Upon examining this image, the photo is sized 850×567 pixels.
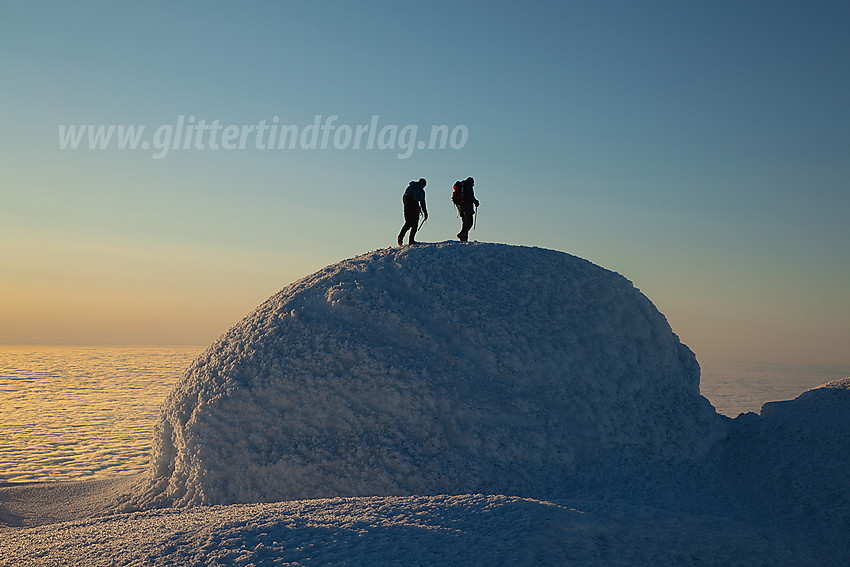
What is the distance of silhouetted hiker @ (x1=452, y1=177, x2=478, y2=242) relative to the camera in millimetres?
13359

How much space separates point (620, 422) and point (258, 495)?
614 cm

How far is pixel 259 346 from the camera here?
10.4 meters

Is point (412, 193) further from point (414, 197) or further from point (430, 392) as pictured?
point (430, 392)

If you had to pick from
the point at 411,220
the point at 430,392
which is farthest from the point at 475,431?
the point at 411,220

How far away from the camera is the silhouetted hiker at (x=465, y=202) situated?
13359 millimetres

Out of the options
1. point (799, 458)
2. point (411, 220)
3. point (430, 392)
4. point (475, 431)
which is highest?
point (411, 220)

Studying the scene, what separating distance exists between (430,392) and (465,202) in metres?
5.52

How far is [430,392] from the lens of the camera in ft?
30.6

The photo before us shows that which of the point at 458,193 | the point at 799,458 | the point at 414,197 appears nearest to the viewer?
the point at 799,458

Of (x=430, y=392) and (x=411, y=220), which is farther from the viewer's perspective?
(x=411, y=220)

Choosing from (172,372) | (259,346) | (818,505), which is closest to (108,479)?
(259,346)

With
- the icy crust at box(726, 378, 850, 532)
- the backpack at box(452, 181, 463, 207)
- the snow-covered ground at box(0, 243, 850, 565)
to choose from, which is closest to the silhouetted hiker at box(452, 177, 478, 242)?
the backpack at box(452, 181, 463, 207)

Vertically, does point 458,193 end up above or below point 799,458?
above

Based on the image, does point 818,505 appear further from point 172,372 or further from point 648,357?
point 172,372
